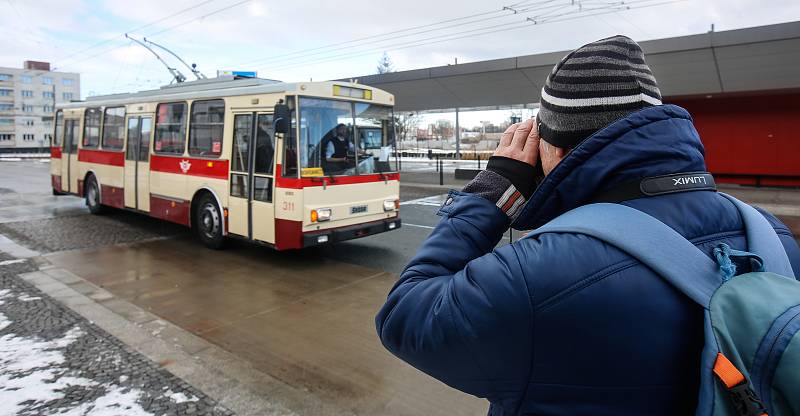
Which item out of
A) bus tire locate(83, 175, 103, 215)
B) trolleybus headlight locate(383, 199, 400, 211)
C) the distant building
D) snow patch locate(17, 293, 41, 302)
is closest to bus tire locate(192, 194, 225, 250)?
trolleybus headlight locate(383, 199, 400, 211)

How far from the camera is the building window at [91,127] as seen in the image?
12430mm

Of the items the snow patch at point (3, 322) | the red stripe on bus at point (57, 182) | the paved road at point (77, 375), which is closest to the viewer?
the paved road at point (77, 375)

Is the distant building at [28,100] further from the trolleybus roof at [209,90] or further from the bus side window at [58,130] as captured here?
the trolleybus roof at [209,90]

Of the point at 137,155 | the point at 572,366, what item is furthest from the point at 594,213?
the point at 137,155

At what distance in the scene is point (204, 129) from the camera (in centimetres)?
918

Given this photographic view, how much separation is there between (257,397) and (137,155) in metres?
8.83

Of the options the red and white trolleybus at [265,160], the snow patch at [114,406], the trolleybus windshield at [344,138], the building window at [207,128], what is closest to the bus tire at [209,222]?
the red and white trolleybus at [265,160]

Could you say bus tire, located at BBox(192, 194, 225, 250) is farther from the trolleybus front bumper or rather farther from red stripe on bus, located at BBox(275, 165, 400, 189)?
the trolleybus front bumper

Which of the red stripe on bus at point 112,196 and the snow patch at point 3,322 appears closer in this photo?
the snow patch at point 3,322

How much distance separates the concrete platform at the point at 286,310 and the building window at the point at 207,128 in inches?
72.4

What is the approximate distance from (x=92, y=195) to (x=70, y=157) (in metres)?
1.77

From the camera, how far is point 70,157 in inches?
538

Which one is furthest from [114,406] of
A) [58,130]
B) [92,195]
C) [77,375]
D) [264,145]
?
[58,130]

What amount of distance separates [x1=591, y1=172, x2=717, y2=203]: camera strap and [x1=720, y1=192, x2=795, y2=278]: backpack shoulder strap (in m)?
0.13
